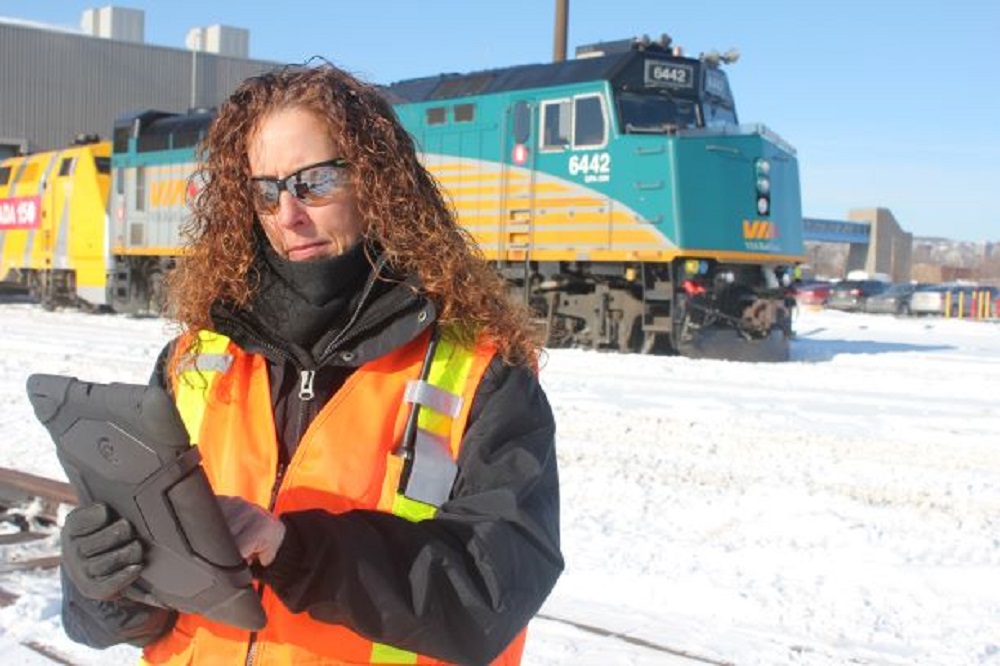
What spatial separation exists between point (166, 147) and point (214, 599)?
2176 cm

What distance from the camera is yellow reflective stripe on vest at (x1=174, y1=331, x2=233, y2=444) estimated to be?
1.94m

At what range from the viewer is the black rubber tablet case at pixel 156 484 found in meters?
1.40

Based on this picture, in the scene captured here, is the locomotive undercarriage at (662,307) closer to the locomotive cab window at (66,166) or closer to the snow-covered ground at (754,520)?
the snow-covered ground at (754,520)

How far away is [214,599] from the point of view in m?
1.50

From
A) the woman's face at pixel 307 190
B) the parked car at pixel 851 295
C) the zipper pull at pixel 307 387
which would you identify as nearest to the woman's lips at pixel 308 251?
the woman's face at pixel 307 190

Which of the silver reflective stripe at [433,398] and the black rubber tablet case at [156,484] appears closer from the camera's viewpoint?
the black rubber tablet case at [156,484]

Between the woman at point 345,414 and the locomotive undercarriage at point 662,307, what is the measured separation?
12.8m

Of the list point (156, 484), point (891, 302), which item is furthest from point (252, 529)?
point (891, 302)

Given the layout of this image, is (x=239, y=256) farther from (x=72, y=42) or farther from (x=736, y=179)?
(x=72, y=42)

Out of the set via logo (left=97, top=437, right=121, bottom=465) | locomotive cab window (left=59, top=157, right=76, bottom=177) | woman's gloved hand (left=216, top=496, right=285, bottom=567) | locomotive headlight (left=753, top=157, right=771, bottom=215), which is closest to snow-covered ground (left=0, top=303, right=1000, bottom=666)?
woman's gloved hand (left=216, top=496, right=285, bottom=567)

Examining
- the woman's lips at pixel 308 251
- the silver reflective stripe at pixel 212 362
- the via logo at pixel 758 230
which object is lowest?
the silver reflective stripe at pixel 212 362

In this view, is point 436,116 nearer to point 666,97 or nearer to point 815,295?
point 666,97

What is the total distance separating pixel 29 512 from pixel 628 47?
1201cm

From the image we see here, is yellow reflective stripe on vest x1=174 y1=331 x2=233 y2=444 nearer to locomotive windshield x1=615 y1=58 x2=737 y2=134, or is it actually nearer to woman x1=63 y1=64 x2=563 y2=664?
woman x1=63 y1=64 x2=563 y2=664
